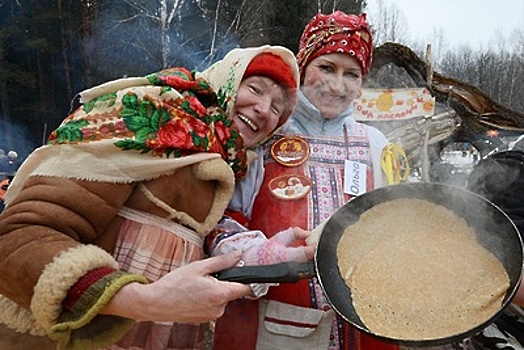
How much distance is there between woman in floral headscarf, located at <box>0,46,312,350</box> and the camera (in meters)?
1.10

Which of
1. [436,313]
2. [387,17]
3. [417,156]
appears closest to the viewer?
[436,313]

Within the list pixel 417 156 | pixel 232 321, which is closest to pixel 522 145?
pixel 232 321

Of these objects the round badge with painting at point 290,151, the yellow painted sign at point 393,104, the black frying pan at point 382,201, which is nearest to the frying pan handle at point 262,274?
the black frying pan at point 382,201

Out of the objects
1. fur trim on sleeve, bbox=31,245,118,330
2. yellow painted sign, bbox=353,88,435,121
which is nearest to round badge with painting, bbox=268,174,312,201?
fur trim on sleeve, bbox=31,245,118,330

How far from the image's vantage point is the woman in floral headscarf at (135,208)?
110 cm

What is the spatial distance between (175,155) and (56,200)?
334 millimetres

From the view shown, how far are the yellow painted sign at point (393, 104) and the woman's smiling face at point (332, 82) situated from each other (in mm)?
4354

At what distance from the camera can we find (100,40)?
11.1 meters

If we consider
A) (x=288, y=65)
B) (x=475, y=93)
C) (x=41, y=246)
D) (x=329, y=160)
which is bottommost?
(x=475, y=93)

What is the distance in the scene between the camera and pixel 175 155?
4.46ft

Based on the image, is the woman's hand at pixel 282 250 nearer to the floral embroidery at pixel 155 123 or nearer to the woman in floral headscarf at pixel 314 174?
the woman in floral headscarf at pixel 314 174

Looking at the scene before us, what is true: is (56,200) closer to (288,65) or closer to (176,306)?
(176,306)

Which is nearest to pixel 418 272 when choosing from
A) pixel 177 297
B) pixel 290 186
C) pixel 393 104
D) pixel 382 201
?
pixel 382 201

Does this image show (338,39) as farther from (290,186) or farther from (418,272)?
(418,272)
